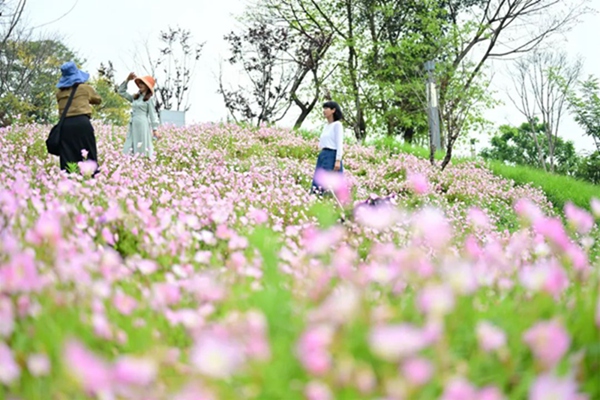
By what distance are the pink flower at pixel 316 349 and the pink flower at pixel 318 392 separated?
0.10 ft

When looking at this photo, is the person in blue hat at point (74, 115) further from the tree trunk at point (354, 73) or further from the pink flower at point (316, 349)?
the tree trunk at point (354, 73)

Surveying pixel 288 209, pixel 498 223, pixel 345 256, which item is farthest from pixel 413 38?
pixel 345 256

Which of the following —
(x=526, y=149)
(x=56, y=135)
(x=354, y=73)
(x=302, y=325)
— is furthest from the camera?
(x=526, y=149)

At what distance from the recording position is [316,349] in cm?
119

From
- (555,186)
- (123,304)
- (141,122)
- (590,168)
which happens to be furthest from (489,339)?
(590,168)

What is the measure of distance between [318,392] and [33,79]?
130ft

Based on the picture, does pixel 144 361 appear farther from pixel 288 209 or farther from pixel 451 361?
pixel 288 209

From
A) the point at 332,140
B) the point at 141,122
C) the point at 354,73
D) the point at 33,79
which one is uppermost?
the point at 354,73

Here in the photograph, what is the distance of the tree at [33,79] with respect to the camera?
104ft

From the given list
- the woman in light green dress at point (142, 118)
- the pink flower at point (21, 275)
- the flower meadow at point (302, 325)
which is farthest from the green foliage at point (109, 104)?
the pink flower at point (21, 275)

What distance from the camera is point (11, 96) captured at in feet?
103

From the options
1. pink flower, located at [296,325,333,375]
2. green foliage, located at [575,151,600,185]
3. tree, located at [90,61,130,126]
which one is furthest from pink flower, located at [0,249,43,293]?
tree, located at [90,61,130,126]

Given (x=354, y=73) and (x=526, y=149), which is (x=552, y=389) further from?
(x=526, y=149)

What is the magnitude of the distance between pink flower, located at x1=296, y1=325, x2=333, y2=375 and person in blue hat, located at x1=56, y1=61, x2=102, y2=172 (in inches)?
297
